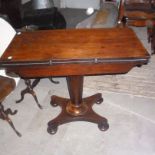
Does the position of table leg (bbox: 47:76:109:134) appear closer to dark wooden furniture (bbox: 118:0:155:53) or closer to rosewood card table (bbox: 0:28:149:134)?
rosewood card table (bbox: 0:28:149:134)

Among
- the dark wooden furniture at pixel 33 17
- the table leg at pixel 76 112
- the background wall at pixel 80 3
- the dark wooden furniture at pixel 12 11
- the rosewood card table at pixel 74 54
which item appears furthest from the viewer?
the background wall at pixel 80 3

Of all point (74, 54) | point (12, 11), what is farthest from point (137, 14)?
point (74, 54)

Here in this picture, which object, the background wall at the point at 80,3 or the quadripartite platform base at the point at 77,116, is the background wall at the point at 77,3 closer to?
the background wall at the point at 80,3

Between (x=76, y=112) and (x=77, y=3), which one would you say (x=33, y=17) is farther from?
(x=77, y=3)

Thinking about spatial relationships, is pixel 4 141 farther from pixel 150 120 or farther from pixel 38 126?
pixel 150 120

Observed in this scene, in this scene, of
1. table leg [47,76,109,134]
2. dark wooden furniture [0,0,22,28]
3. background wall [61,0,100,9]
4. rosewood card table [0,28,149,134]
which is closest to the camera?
rosewood card table [0,28,149,134]

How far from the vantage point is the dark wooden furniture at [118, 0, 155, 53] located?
3152mm

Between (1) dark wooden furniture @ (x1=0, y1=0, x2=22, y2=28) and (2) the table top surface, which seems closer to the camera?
(2) the table top surface

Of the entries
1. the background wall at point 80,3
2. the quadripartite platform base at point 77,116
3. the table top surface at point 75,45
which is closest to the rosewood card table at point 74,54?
the table top surface at point 75,45

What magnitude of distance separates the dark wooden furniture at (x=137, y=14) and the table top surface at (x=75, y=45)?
143 cm

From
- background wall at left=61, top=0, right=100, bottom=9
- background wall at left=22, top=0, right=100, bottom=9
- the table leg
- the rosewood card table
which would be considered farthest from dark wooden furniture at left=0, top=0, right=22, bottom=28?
background wall at left=61, top=0, right=100, bottom=9

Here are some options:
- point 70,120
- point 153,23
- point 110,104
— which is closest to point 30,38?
point 70,120

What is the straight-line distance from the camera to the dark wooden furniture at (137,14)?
315 centimetres

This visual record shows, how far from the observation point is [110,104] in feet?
7.90
